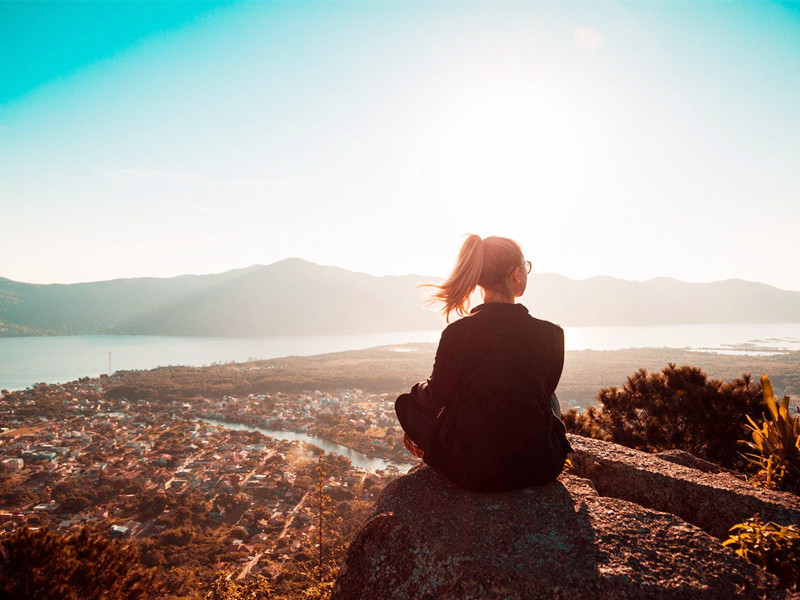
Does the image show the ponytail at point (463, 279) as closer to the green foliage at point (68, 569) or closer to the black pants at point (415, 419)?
the black pants at point (415, 419)

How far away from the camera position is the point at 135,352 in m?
138

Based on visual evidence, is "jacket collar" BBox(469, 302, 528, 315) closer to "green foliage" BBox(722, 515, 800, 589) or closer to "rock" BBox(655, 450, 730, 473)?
"green foliage" BBox(722, 515, 800, 589)

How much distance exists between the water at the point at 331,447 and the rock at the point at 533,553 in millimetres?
27834

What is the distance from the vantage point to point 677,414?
924cm

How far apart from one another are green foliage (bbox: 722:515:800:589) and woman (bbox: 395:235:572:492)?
3.68 ft

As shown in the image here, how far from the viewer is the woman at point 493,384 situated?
2.60 metres

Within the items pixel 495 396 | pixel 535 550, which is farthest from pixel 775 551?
pixel 495 396

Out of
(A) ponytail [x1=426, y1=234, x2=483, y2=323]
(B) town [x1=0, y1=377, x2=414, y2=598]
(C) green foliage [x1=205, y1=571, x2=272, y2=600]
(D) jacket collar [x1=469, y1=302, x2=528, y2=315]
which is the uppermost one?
(A) ponytail [x1=426, y1=234, x2=483, y2=323]

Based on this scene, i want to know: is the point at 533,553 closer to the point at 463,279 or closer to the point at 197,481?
the point at 463,279

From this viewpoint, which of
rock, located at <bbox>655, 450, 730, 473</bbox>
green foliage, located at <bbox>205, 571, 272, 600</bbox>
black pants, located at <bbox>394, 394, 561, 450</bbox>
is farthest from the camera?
green foliage, located at <bbox>205, 571, 272, 600</bbox>

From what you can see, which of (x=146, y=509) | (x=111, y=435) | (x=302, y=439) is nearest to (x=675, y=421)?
(x=146, y=509)

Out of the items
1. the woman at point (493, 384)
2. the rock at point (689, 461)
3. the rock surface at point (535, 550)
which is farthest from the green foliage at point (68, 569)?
the rock at point (689, 461)

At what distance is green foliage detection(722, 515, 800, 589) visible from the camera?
6.57ft

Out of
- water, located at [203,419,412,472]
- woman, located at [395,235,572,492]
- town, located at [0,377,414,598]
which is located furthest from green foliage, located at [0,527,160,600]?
water, located at [203,419,412,472]
